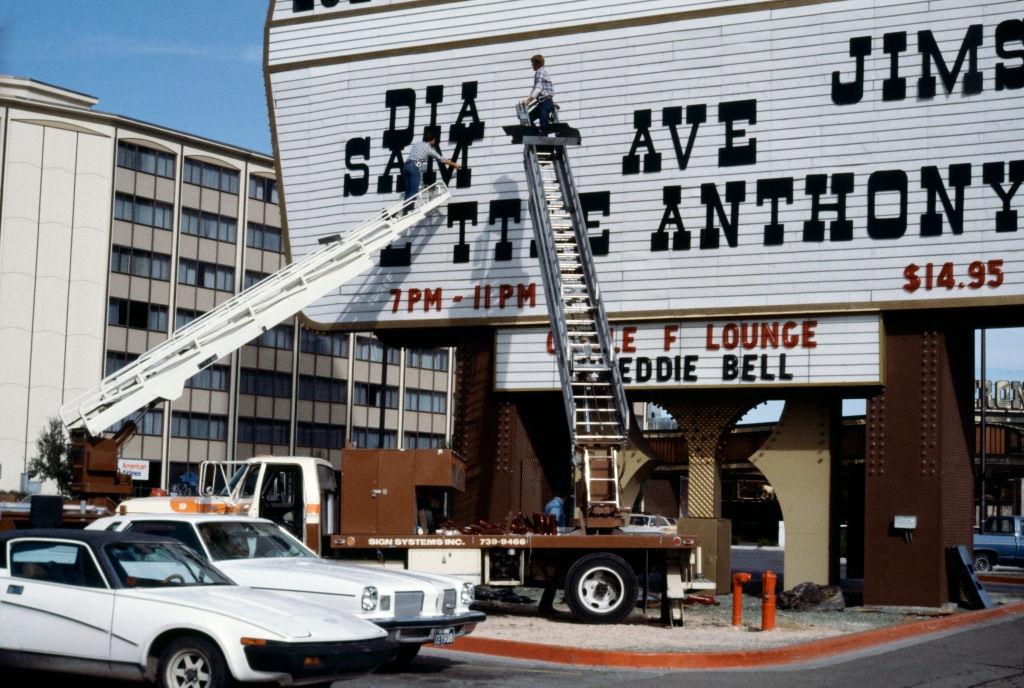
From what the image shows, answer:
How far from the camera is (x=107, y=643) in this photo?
11727 mm

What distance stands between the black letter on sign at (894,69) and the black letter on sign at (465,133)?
8.57 m

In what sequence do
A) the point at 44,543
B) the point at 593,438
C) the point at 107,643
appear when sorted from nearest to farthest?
the point at 107,643, the point at 44,543, the point at 593,438

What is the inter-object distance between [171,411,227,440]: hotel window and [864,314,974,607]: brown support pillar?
53.9 metres

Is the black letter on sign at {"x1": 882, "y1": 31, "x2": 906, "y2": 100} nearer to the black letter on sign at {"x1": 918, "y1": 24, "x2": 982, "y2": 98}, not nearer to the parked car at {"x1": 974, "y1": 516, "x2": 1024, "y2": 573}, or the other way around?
the black letter on sign at {"x1": 918, "y1": 24, "x2": 982, "y2": 98}

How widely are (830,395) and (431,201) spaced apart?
30.3 feet

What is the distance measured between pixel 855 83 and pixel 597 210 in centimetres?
568

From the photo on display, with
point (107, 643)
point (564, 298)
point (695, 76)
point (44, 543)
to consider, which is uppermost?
point (695, 76)

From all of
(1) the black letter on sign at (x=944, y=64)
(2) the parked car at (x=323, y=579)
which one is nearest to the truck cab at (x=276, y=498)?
(2) the parked car at (x=323, y=579)

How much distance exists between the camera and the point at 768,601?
19453mm

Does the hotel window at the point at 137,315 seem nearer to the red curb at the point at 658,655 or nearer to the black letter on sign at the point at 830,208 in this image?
the black letter on sign at the point at 830,208

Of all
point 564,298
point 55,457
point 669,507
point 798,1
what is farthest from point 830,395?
point 55,457

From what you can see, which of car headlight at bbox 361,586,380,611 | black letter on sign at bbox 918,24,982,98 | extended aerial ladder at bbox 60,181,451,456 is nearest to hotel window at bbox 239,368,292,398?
extended aerial ladder at bbox 60,181,451,456

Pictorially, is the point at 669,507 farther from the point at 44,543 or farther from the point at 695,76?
the point at 44,543

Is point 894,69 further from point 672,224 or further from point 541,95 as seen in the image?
point 541,95
